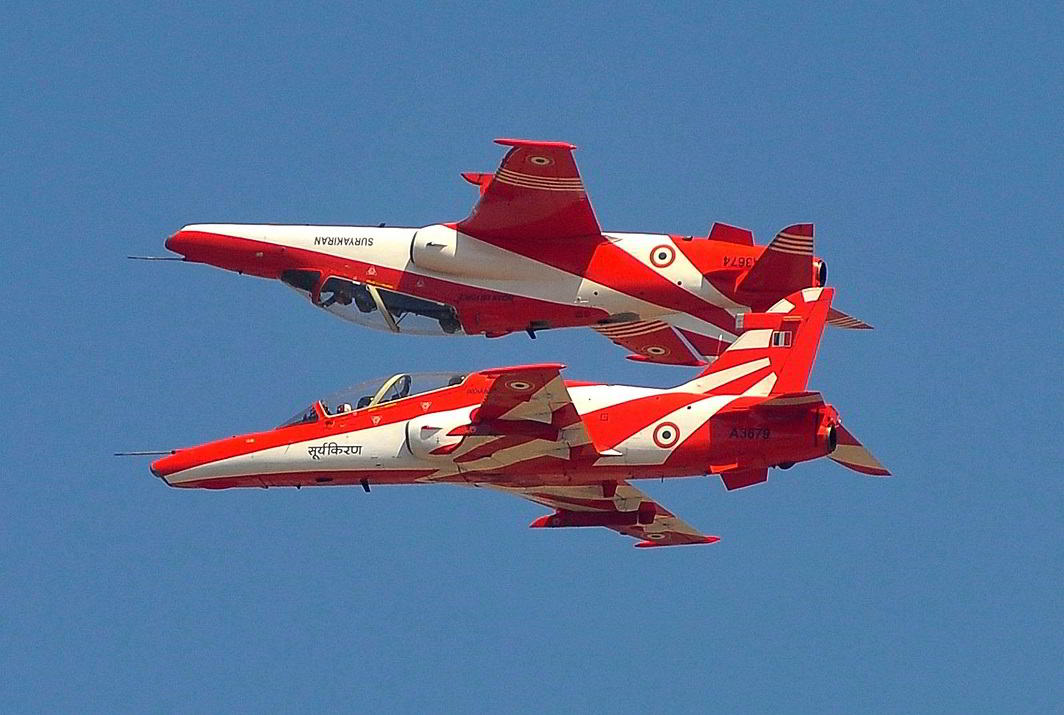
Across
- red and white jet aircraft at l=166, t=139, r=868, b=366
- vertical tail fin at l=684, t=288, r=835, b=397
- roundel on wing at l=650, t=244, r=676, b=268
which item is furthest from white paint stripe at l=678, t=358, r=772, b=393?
roundel on wing at l=650, t=244, r=676, b=268

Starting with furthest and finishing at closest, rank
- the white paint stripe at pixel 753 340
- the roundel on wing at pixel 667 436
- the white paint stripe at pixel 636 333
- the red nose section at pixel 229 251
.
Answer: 1. the white paint stripe at pixel 636 333
2. the red nose section at pixel 229 251
3. the white paint stripe at pixel 753 340
4. the roundel on wing at pixel 667 436

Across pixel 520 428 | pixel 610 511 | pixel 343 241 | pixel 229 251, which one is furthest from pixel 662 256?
pixel 229 251

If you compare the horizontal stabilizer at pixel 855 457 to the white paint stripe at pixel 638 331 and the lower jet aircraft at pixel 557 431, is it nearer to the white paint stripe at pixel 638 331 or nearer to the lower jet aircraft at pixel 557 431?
the lower jet aircraft at pixel 557 431

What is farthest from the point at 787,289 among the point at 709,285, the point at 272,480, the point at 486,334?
the point at 272,480

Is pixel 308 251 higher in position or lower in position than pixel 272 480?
higher

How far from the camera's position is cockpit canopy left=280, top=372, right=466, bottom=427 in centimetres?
6197

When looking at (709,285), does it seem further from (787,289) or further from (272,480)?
(272,480)

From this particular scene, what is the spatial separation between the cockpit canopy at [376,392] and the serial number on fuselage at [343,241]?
494 centimetres

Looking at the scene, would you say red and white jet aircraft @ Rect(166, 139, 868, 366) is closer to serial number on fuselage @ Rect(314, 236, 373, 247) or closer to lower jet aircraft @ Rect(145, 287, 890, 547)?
serial number on fuselage @ Rect(314, 236, 373, 247)

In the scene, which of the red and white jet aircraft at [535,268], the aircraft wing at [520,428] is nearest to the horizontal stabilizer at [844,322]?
the red and white jet aircraft at [535,268]

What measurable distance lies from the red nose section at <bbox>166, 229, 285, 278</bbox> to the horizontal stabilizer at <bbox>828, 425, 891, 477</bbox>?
13.6m

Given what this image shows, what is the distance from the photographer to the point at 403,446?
202ft

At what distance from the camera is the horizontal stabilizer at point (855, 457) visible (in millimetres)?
62062

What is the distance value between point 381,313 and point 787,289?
9.08 m
